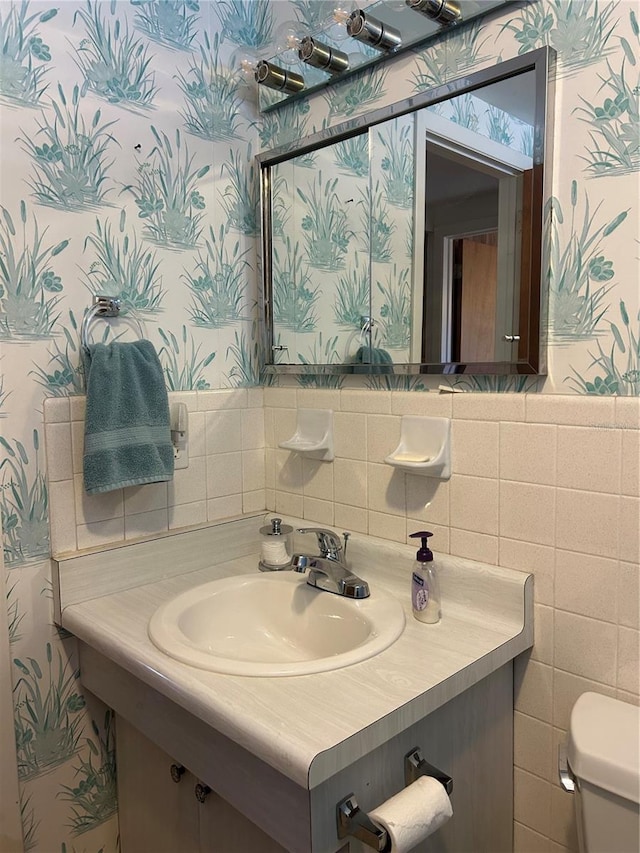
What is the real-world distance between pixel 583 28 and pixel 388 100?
0.43 meters

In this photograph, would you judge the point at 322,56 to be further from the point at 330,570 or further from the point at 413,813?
the point at 413,813

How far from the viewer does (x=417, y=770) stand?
0.99 meters

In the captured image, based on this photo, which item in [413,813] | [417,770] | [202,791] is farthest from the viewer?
[202,791]

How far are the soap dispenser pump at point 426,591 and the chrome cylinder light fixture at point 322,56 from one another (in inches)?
41.1

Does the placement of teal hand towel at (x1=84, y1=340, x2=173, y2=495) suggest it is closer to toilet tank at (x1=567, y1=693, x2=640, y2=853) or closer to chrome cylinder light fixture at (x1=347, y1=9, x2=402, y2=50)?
A: chrome cylinder light fixture at (x1=347, y1=9, x2=402, y2=50)

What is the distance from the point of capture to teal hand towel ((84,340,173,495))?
1.29 m

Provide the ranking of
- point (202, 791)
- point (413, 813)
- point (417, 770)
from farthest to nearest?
point (202, 791) → point (417, 770) → point (413, 813)

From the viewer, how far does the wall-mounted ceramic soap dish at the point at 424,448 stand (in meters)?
1.27

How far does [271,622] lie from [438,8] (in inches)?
49.8

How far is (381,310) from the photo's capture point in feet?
4.58

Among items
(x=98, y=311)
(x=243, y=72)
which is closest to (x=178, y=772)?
(x=98, y=311)

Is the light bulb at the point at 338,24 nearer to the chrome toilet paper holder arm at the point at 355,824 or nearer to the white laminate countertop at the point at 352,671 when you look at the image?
the white laminate countertop at the point at 352,671

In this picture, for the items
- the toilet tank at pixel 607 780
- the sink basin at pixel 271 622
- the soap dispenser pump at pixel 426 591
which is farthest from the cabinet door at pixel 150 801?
the toilet tank at pixel 607 780

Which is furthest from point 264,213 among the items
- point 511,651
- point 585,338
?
point 511,651
